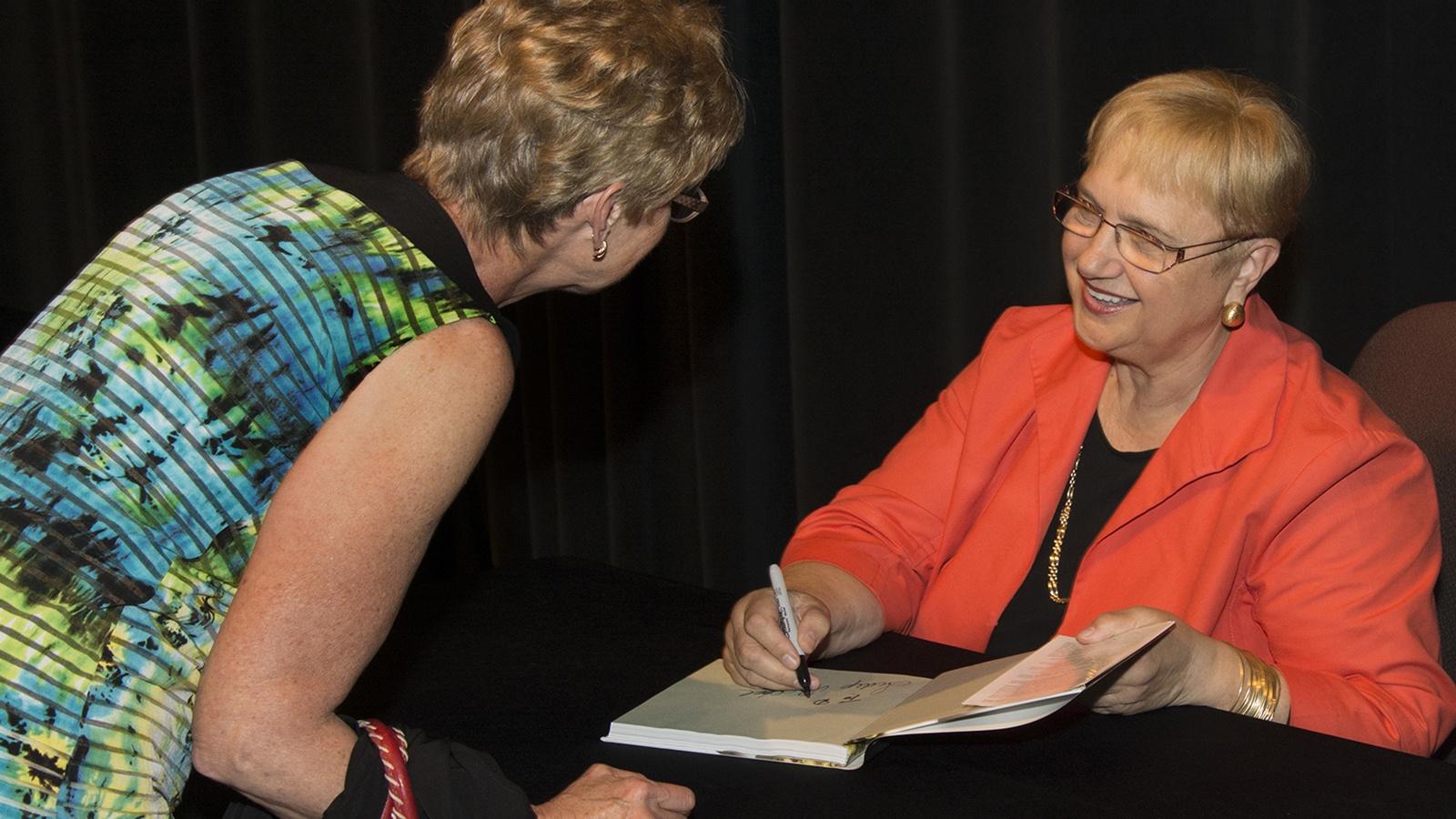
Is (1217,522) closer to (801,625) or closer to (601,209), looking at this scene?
A: (801,625)

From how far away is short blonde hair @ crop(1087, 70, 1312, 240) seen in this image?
1.81 metres

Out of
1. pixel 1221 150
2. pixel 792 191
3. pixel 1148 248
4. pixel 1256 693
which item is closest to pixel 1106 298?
pixel 1148 248

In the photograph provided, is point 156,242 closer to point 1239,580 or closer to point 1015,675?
point 1015,675

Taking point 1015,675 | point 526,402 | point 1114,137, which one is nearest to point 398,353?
point 1015,675

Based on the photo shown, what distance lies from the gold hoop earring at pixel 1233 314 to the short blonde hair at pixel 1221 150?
0.10m

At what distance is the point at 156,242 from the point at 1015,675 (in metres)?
0.95

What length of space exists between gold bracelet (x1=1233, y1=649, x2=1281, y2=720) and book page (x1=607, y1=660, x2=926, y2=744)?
0.36m

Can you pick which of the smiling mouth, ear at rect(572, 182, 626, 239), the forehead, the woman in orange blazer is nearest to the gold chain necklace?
the woman in orange blazer

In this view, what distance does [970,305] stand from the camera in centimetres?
307

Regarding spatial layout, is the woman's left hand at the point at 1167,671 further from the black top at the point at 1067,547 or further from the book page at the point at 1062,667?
the black top at the point at 1067,547

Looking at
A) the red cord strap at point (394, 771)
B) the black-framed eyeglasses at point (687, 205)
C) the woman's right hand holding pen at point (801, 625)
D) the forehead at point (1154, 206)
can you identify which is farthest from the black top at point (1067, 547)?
the red cord strap at point (394, 771)

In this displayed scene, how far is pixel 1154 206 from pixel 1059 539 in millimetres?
507

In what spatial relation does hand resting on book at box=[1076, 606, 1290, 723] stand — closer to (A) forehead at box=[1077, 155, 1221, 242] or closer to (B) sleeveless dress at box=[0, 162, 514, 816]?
(A) forehead at box=[1077, 155, 1221, 242]

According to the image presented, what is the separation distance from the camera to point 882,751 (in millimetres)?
1473
